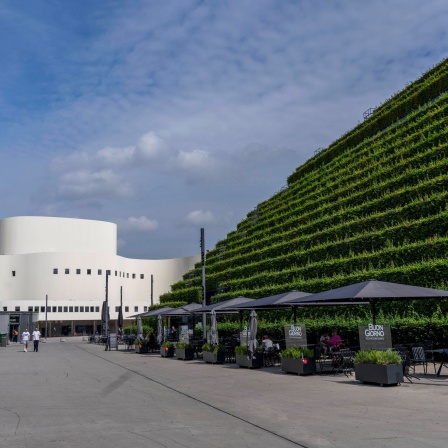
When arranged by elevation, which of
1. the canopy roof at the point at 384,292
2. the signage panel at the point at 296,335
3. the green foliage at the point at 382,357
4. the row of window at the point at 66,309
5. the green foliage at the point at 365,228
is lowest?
the green foliage at the point at 382,357

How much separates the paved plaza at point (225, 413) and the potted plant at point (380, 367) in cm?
29

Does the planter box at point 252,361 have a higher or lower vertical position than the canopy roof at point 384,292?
lower

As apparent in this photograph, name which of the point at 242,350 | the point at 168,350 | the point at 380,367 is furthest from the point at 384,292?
the point at 168,350

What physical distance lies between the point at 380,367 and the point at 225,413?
5364 mm

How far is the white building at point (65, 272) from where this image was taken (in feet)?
315

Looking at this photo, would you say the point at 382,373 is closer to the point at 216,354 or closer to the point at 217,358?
the point at 216,354

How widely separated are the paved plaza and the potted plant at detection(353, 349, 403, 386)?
0.95 ft

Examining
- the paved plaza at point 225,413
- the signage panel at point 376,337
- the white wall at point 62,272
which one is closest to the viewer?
the paved plaza at point 225,413

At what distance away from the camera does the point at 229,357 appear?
2528 centimetres

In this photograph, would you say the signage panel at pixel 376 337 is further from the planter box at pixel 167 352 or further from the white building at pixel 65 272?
the white building at pixel 65 272

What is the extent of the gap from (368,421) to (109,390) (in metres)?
8.05

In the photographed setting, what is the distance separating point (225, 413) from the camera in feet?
35.5

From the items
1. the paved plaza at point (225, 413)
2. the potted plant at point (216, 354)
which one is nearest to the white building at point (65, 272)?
the potted plant at point (216, 354)

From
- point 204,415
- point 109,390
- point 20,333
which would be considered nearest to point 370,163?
point 109,390
